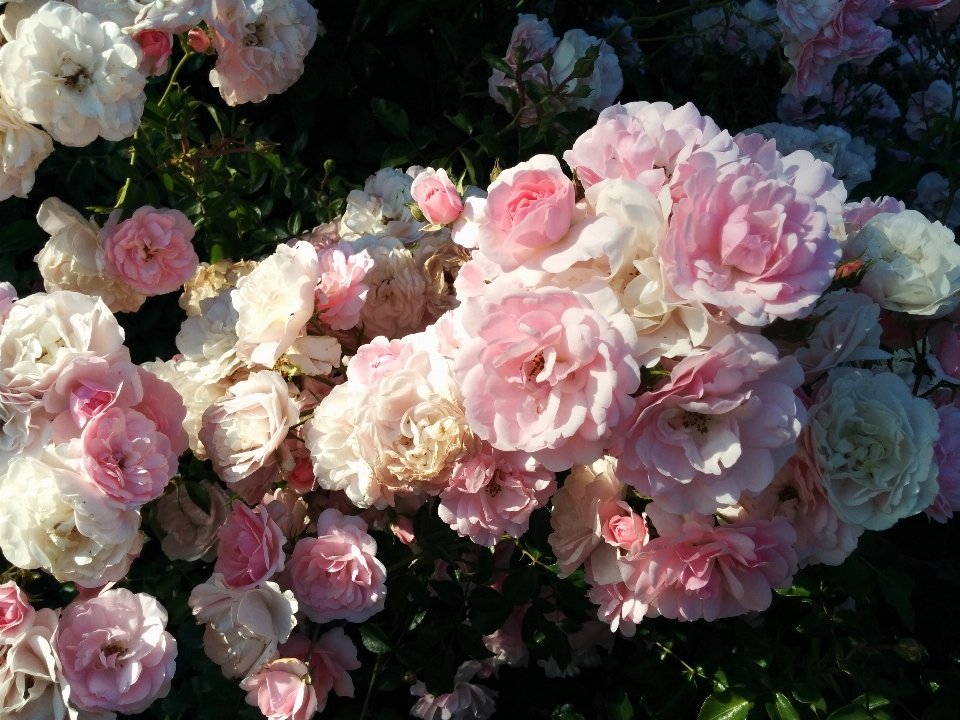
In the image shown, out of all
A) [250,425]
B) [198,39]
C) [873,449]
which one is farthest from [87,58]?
[873,449]

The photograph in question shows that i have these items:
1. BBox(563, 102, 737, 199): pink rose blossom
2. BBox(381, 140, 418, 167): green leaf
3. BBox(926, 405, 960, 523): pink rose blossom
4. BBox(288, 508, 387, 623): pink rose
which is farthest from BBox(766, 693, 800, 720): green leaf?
BBox(381, 140, 418, 167): green leaf

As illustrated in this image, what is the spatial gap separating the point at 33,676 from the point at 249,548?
384 mm

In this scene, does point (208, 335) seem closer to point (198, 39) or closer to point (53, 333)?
point (53, 333)

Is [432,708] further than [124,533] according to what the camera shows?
Yes

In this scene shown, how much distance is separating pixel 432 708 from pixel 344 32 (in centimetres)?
176

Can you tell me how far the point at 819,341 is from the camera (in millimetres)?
1148

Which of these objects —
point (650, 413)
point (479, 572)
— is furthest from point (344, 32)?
point (650, 413)

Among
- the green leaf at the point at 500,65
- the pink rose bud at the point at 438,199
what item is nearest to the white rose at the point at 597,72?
the green leaf at the point at 500,65

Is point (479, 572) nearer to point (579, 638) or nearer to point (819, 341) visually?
point (579, 638)

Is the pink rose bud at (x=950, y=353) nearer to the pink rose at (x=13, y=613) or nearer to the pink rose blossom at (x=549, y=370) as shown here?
the pink rose blossom at (x=549, y=370)

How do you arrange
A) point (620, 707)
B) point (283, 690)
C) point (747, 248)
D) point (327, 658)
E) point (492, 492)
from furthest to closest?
1. point (620, 707)
2. point (327, 658)
3. point (283, 690)
4. point (492, 492)
5. point (747, 248)

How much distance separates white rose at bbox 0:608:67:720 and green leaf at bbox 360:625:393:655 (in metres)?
0.54

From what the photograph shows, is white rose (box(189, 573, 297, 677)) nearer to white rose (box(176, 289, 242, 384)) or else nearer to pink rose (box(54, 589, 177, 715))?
pink rose (box(54, 589, 177, 715))

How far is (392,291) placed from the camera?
156cm
